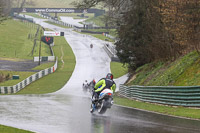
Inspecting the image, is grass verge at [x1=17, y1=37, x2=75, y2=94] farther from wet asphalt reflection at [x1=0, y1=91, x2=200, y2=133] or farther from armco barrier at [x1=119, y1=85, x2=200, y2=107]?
wet asphalt reflection at [x1=0, y1=91, x2=200, y2=133]

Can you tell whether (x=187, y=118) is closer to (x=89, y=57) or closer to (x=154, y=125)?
(x=154, y=125)

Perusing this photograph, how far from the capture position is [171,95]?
63.1ft

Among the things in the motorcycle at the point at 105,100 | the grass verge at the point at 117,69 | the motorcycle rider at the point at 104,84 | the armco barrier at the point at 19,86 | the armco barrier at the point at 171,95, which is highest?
the motorcycle rider at the point at 104,84

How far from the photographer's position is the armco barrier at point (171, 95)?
17.2 meters

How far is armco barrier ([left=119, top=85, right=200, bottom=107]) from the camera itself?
17209mm

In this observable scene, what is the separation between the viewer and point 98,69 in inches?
2453

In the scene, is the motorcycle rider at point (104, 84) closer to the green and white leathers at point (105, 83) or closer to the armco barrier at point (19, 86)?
the green and white leathers at point (105, 83)

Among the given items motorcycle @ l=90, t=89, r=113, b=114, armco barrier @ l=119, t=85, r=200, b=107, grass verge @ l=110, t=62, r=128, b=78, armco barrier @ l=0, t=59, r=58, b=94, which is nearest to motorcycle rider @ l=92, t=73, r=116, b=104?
motorcycle @ l=90, t=89, r=113, b=114

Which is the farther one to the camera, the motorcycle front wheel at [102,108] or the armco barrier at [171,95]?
the armco barrier at [171,95]

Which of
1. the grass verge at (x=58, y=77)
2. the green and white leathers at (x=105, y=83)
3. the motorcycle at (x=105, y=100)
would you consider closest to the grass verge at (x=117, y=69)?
the grass verge at (x=58, y=77)

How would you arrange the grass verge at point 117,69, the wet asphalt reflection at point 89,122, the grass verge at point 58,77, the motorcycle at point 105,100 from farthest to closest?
the grass verge at point 117,69, the grass verge at point 58,77, the motorcycle at point 105,100, the wet asphalt reflection at point 89,122

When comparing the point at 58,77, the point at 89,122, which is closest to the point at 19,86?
the point at 58,77

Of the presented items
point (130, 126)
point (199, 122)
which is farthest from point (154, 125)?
point (199, 122)

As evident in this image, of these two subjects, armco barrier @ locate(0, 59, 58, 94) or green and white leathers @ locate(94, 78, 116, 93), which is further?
armco barrier @ locate(0, 59, 58, 94)
